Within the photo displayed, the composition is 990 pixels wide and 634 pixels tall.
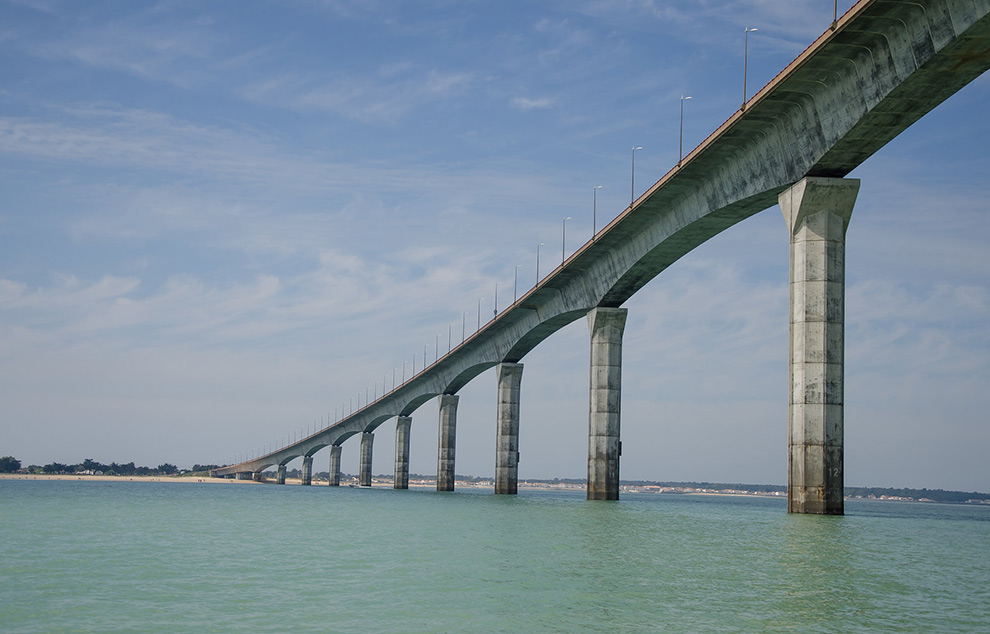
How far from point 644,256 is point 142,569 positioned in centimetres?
3281

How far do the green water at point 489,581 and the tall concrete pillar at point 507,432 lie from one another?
4413 centimetres

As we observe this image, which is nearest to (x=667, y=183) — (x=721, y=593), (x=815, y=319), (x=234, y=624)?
(x=815, y=319)

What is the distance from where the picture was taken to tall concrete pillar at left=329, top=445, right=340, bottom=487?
15012cm

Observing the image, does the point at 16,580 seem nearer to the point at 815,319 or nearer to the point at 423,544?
the point at 423,544

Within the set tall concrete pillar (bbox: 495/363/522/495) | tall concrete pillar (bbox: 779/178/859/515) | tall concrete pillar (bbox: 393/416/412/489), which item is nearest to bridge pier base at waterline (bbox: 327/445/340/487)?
tall concrete pillar (bbox: 393/416/412/489)

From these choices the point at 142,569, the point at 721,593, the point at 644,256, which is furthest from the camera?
the point at 644,256

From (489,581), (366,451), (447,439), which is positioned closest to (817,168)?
(489,581)

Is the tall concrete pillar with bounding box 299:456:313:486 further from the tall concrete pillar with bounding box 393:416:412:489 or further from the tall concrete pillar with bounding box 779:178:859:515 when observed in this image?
the tall concrete pillar with bounding box 779:178:859:515

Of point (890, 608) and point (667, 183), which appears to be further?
point (667, 183)

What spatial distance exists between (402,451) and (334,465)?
157 ft

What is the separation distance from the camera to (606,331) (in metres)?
52.6

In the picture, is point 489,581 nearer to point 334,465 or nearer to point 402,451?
point 402,451

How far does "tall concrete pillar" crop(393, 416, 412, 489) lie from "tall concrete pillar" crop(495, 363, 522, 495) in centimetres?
3545

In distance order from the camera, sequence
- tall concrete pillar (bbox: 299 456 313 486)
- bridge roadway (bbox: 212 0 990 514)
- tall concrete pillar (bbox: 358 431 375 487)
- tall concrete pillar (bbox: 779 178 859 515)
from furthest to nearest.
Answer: tall concrete pillar (bbox: 299 456 313 486)
tall concrete pillar (bbox: 358 431 375 487)
tall concrete pillar (bbox: 779 178 859 515)
bridge roadway (bbox: 212 0 990 514)
